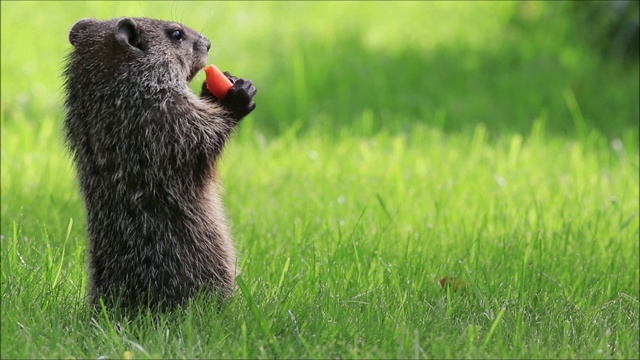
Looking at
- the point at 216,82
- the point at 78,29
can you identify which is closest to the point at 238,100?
the point at 216,82

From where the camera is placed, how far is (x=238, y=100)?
14.9ft

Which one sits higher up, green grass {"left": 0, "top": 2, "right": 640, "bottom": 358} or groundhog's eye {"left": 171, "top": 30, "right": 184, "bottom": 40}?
groundhog's eye {"left": 171, "top": 30, "right": 184, "bottom": 40}

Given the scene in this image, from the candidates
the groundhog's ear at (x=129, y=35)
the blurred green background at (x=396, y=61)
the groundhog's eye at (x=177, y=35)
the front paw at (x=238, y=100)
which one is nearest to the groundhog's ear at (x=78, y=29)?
the groundhog's ear at (x=129, y=35)

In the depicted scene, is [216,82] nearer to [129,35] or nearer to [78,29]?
[129,35]

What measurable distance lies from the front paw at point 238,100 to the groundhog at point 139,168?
0.29 ft

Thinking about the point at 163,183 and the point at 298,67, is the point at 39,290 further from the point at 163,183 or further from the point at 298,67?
the point at 298,67

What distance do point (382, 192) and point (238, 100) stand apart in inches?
107

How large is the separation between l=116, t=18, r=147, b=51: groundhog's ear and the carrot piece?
1.16 feet

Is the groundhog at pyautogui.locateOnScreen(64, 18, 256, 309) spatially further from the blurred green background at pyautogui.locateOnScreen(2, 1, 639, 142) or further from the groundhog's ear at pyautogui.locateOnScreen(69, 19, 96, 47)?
the blurred green background at pyautogui.locateOnScreen(2, 1, 639, 142)

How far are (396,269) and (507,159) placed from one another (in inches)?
128

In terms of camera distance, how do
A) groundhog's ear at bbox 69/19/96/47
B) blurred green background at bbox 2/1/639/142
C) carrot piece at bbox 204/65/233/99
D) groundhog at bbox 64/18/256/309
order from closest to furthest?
groundhog at bbox 64/18/256/309 < groundhog's ear at bbox 69/19/96/47 < carrot piece at bbox 204/65/233/99 < blurred green background at bbox 2/1/639/142

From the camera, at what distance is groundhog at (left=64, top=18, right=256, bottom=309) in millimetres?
4254

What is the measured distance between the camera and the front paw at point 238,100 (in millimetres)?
4520

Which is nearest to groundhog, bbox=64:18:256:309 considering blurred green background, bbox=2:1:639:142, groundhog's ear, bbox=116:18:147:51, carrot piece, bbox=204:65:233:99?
groundhog's ear, bbox=116:18:147:51
